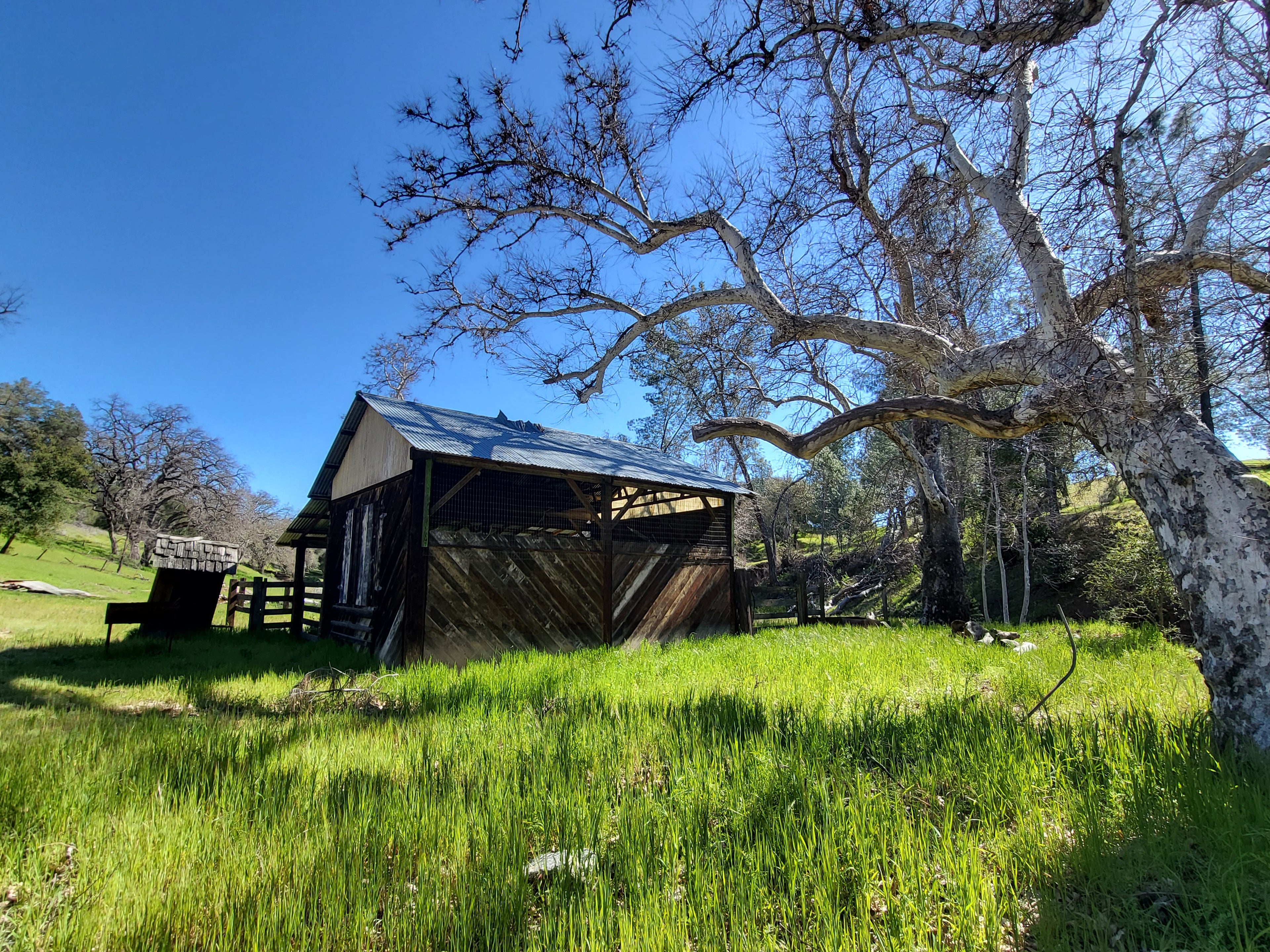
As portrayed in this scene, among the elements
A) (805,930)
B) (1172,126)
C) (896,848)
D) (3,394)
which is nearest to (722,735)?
(896,848)

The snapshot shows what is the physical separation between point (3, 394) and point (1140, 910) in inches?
1919

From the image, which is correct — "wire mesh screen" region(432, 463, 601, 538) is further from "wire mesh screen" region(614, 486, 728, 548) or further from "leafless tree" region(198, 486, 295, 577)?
"leafless tree" region(198, 486, 295, 577)

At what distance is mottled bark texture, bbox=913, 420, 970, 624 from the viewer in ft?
38.1

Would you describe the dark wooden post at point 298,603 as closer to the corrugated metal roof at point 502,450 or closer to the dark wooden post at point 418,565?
the corrugated metal roof at point 502,450

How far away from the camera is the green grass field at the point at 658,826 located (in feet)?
6.91

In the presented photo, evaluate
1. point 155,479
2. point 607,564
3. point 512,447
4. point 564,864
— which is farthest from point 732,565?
point 155,479

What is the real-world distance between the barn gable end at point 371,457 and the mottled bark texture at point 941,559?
33.4ft

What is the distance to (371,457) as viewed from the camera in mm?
11367

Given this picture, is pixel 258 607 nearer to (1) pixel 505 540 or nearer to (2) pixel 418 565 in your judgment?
(2) pixel 418 565

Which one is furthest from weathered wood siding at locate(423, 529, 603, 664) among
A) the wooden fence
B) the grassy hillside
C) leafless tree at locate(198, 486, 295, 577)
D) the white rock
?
leafless tree at locate(198, 486, 295, 577)

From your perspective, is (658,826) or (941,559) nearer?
(658,826)

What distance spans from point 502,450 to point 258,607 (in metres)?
9.65

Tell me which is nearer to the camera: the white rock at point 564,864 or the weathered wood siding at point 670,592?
the white rock at point 564,864

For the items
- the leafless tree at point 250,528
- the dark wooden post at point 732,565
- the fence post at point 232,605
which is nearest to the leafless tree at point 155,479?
the leafless tree at point 250,528
